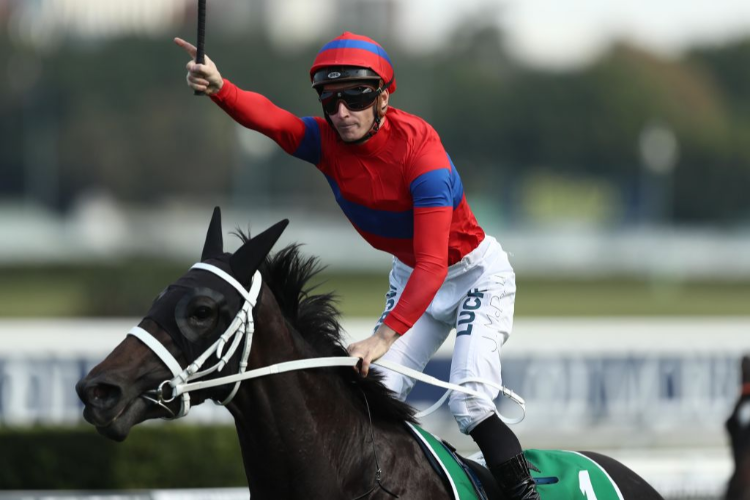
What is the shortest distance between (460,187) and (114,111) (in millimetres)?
51019

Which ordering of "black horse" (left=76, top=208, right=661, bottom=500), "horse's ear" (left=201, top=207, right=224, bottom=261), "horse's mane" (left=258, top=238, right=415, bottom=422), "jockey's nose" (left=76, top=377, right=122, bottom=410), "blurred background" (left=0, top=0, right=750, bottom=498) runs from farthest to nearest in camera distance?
"blurred background" (left=0, top=0, right=750, bottom=498)
"horse's mane" (left=258, top=238, right=415, bottom=422)
"horse's ear" (left=201, top=207, right=224, bottom=261)
"black horse" (left=76, top=208, right=661, bottom=500)
"jockey's nose" (left=76, top=377, right=122, bottom=410)

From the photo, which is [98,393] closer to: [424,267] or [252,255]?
[252,255]

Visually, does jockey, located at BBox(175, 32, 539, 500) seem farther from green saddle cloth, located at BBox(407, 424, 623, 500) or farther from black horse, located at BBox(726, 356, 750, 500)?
black horse, located at BBox(726, 356, 750, 500)

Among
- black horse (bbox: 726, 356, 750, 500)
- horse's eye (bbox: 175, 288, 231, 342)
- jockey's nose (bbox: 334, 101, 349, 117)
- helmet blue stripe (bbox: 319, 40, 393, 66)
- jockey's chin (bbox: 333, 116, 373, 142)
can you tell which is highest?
helmet blue stripe (bbox: 319, 40, 393, 66)

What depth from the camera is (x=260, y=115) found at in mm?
3375

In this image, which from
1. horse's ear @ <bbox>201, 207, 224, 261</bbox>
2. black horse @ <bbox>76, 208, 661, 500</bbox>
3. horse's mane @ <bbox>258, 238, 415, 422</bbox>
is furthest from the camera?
horse's mane @ <bbox>258, 238, 415, 422</bbox>

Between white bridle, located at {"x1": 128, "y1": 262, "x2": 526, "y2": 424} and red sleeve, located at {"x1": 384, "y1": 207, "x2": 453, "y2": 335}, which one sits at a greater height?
red sleeve, located at {"x1": 384, "y1": 207, "x2": 453, "y2": 335}

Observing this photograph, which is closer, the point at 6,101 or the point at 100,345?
the point at 100,345

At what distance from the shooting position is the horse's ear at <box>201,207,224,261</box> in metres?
3.04

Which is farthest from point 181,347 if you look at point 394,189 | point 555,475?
point 555,475

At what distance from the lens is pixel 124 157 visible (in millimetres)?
51250

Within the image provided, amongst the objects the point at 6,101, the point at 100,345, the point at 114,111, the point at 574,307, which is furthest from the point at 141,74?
the point at 100,345

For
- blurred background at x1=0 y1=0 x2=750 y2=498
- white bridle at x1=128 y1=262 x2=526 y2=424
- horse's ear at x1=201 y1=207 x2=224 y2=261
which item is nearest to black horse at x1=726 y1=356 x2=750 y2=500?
white bridle at x1=128 y1=262 x2=526 y2=424

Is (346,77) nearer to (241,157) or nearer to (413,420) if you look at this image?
(413,420)
